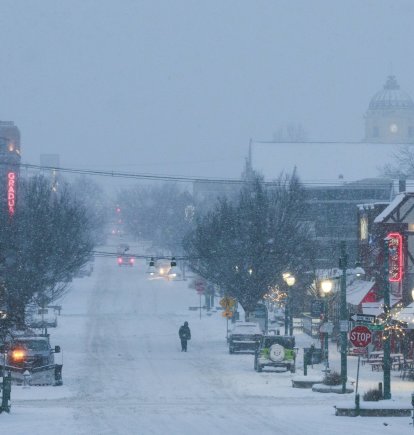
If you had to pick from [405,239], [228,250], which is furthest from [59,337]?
[405,239]

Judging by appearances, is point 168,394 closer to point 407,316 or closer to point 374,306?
point 407,316

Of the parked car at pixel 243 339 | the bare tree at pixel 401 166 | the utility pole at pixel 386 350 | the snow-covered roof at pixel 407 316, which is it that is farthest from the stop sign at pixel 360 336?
the bare tree at pixel 401 166

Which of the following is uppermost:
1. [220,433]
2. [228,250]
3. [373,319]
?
[228,250]

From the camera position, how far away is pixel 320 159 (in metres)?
120

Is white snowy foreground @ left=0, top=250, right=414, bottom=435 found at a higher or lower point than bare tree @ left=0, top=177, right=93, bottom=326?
lower

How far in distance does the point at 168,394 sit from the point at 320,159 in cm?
8957

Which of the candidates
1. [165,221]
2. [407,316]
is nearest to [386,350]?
[407,316]

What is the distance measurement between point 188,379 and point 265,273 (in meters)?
20.1

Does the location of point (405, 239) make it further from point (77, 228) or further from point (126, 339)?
point (77, 228)

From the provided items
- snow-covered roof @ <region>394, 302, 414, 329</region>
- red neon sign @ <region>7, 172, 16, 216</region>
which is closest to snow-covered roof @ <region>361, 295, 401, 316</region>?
snow-covered roof @ <region>394, 302, 414, 329</region>

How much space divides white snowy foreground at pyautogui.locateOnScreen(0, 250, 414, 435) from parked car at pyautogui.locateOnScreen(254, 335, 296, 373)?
56 cm

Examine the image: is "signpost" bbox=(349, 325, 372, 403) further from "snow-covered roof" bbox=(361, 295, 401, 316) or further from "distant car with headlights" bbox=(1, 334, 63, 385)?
"snow-covered roof" bbox=(361, 295, 401, 316)

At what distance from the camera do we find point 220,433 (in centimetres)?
2364

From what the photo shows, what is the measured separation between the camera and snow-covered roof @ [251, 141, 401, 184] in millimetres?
118125
